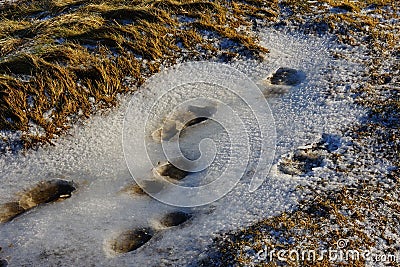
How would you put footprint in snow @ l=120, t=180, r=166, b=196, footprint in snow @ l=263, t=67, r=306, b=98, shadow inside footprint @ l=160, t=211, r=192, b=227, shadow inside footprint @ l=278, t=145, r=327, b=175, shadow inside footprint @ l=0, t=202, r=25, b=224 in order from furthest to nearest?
footprint in snow @ l=263, t=67, r=306, b=98 → shadow inside footprint @ l=278, t=145, r=327, b=175 → footprint in snow @ l=120, t=180, r=166, b=196 → shadow inside footprint @ l=0, t=202, r=25, b=224 → shadow inside footprint @ l=160, t=211, r=192, b=227

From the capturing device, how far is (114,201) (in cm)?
752

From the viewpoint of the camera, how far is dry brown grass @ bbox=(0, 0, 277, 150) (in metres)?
9.07

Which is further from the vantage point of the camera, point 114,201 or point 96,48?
point 96,48

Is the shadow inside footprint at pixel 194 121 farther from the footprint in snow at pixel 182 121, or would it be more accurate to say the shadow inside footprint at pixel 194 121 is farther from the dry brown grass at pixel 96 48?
the dry brown grass at pixel 96 48

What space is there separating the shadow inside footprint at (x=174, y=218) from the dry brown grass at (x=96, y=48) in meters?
3.07

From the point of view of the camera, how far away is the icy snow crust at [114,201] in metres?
6.55

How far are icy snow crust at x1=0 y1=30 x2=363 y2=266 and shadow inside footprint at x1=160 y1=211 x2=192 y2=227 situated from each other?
98mm

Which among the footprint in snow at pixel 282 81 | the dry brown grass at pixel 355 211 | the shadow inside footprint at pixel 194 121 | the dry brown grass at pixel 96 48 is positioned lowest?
Answer: the dry brown grass at pixel 355 211

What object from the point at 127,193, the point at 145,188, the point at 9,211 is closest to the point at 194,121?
the point at 145,188

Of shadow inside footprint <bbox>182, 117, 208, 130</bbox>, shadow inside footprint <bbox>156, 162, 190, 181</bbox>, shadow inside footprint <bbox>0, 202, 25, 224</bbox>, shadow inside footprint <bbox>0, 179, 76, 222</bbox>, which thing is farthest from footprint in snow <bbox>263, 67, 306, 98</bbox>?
shadow inside footprint <bbox>0, 202, 25, 224</bbox>

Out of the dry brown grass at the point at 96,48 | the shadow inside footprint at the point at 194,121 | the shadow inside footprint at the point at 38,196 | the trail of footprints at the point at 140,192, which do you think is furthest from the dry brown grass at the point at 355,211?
the dry brown grass at the point at 96,48

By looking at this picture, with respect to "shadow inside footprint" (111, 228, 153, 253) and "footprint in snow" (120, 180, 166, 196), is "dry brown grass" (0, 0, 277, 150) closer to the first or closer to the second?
"footprint in snow" (120, 180, 166, 196)

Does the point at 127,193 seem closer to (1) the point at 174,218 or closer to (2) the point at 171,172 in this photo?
(2) the point at 171,172

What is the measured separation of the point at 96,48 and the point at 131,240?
529 centimetres
